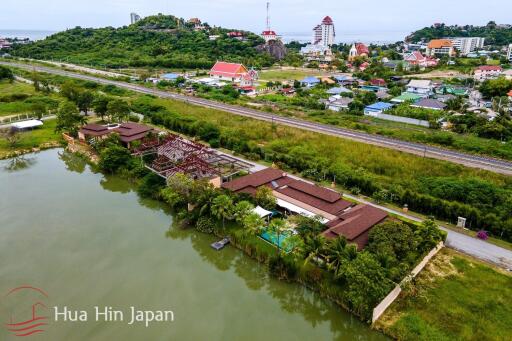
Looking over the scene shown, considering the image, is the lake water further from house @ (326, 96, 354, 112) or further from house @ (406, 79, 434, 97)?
house @ (406, 79, 434, 97)

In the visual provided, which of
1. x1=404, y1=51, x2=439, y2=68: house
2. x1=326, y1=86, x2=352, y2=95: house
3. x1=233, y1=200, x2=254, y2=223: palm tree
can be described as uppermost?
x1=404, y1=51, x2=439, y2=68: house

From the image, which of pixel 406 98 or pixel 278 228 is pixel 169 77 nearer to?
pixel 406 98

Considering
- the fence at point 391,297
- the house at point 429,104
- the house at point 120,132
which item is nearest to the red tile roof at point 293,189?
the fence at point 391,297

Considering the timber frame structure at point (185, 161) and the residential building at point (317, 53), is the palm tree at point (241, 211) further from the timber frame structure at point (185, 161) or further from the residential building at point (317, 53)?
the residential building at point (317, 53)

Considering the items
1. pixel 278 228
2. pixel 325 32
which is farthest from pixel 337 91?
pixel 325 32

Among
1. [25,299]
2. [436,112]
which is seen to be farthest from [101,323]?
[436,112]

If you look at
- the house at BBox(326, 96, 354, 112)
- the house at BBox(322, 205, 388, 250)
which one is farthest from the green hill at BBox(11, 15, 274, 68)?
the house at BBox(322, 205, 388, 250)

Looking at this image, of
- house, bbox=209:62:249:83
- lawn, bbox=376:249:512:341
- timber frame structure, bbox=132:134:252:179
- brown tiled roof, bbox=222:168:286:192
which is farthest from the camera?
house, bbox=209:62:249:83
